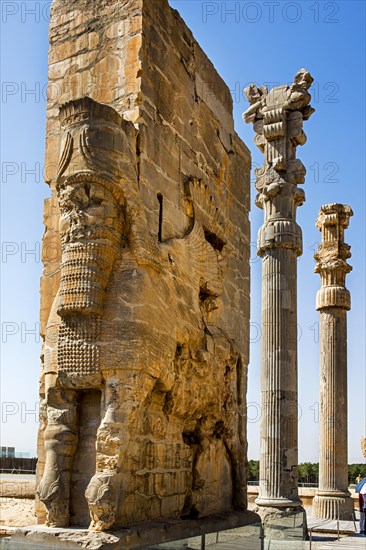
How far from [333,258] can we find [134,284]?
12.8 metres

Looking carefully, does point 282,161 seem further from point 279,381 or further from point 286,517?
point 286,517

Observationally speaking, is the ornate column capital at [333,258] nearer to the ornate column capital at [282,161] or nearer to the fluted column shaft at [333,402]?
the fluted column shaft at [333,402]

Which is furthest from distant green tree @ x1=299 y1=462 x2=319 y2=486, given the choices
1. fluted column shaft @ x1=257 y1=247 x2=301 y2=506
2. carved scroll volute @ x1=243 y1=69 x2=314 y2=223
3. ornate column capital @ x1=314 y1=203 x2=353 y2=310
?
carved scroll volute @ x1=243 y1=69 x2=314 y2=223

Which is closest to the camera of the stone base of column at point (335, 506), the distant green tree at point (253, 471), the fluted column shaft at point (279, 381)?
the fluted column shaft at point (279, 381)

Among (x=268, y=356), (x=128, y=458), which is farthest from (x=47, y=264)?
(x=268, y=356)

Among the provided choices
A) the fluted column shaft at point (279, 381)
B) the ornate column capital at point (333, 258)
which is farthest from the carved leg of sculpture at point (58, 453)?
the ornate column capital at point (333, 258)

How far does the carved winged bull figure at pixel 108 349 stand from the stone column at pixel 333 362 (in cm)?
1152

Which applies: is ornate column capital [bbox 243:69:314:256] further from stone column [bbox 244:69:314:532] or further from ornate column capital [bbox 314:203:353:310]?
ornate column capital [bbox 314:203:353:310]

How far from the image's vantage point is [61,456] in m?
4.50

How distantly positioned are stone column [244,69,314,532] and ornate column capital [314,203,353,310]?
414 cm

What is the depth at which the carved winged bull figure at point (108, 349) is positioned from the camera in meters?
4.38

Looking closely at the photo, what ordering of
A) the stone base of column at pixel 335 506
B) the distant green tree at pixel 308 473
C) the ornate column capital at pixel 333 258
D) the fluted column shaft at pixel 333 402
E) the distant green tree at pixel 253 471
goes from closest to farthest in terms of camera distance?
the stone base of column at pixel 335 506 → the fluted column shaft at pixel 333 402 → the ornate column capital at pixel 333 258 → the distant green tree at pixel 253 471 → the distant green tree at pixel 308 473

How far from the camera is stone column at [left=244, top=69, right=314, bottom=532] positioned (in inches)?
466

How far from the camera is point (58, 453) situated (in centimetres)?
450
